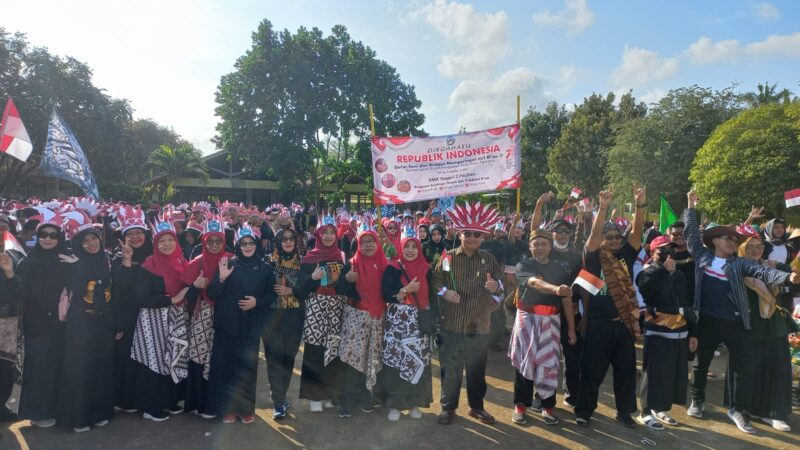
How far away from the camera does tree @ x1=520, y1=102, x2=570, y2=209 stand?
37594 mm

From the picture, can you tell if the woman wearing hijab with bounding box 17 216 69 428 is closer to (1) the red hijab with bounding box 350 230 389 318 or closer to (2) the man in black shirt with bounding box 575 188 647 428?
(1) the red hijab with bounding box 350 230 389 318

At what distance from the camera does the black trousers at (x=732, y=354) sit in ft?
14.7

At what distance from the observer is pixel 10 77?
25000 mm

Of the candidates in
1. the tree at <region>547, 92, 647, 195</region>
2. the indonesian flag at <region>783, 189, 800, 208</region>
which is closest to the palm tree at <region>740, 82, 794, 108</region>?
the tree at <region>547, 92, 647, 195</region>

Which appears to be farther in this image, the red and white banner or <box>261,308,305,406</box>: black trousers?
the red and white banner

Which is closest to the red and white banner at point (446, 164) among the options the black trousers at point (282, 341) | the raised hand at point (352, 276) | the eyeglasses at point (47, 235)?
the raised hand at point (352, 276)

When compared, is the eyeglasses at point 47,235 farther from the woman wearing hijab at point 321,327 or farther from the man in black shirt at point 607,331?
the man in black shirt at point 607,331

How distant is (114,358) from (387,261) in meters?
2.65

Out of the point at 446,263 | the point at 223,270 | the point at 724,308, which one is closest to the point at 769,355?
the point at 724,308

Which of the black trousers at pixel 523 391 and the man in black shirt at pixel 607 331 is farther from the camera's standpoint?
the black trousers at pixel 523 391

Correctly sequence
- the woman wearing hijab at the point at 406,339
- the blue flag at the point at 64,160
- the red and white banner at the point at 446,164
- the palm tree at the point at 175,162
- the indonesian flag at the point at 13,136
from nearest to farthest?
the woman wearing hijab at the point at 406,339, the red and white banner at the point at 446,164, the indonesian flag at the point at 13,136, the blue flag at the point at 64,160, the palm tree at the point at 175,162

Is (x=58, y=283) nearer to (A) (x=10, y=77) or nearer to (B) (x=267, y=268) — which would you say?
(B) (x=267, y=268)

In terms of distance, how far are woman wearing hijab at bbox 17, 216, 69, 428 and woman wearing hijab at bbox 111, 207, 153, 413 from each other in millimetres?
404

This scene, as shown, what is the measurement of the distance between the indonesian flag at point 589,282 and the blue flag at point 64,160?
35.3 feet
